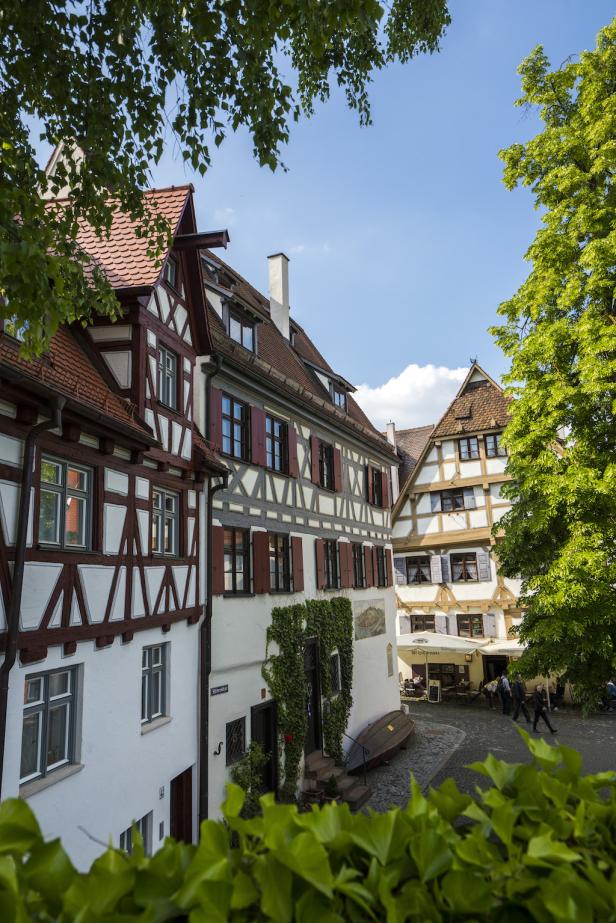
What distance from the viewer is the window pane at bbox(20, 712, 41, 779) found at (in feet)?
21.9

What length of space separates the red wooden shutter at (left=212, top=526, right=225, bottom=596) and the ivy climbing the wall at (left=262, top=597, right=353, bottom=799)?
2.21 metres

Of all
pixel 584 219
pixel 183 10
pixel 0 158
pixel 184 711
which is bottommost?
pixel 184 711

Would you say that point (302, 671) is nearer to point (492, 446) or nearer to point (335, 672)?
point (335, 672)

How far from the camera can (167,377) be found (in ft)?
34.8

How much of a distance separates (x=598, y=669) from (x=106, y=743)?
830 cm

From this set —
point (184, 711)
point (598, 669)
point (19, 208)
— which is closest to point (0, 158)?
point (19, 208)

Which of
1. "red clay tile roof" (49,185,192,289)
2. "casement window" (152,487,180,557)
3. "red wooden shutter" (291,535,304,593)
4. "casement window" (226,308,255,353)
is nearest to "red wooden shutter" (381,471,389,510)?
"red wooden shutter" (291,535,304,593)

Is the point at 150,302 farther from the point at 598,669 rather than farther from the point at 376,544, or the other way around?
the point at 376,544

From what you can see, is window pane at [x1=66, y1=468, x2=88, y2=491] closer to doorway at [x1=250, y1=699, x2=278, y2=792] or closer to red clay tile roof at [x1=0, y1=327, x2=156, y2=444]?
red clay tile roof at [x1=0, y1=327, x2=156, y2=444]

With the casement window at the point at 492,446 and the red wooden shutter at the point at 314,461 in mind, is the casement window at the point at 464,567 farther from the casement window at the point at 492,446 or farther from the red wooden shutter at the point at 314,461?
the red wooden shutter at the point at 314,461

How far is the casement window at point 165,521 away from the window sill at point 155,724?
2537mm

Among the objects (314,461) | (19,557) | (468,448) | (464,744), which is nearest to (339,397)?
(314,461)

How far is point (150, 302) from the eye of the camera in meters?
10.0

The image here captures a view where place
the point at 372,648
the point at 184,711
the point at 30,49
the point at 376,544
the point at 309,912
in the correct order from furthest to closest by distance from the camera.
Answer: the point at 376,544
the point at 372,648
the point at 184,711
the point at 30,49
the point at 309,912
